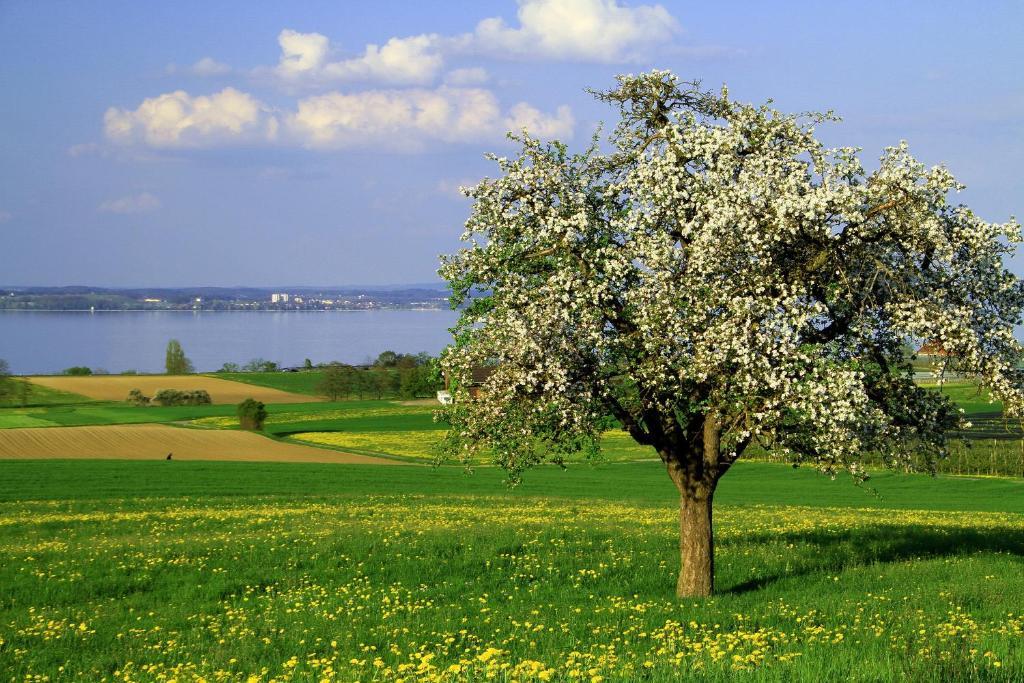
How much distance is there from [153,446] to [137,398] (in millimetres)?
48457

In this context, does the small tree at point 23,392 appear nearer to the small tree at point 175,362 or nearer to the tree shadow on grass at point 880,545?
the small tree at point 175,362

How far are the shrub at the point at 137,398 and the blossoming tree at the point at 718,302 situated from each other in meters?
115

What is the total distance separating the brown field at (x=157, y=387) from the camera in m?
128

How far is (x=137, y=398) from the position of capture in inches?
4879

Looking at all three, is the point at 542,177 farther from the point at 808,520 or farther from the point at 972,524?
the point at 972,524

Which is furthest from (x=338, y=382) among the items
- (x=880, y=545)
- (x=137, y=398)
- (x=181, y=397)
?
(x=880, y=545)

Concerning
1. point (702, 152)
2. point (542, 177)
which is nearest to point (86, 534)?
point (542, 177)

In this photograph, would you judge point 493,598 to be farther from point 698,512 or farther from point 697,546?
point 698,512

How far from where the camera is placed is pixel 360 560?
70.5ft

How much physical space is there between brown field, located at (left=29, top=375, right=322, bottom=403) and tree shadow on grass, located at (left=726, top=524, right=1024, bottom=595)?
11180cm

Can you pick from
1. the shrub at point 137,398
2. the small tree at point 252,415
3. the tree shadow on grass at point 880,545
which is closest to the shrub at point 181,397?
the shrub at point 137,398

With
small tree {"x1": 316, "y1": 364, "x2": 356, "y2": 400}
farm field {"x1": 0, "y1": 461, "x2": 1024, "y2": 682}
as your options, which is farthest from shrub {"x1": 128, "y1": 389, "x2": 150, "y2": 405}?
farm field {"x1": 0, "y1": 461, "x2": 1024, "y2": 682}

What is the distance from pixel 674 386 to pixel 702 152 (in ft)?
13.3

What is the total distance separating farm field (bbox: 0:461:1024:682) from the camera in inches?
483
